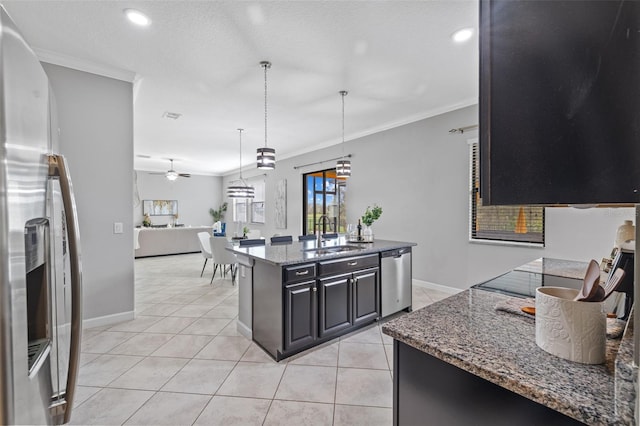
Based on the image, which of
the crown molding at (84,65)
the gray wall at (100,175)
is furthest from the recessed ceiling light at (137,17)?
the gray wall at (100,175)

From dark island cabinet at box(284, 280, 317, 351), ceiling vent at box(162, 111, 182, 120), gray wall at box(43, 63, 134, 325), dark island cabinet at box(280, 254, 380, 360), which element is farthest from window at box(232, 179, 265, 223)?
dark island cabinet at box(284, 280, 317, 351)

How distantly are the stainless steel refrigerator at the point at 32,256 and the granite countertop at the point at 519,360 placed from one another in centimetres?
93

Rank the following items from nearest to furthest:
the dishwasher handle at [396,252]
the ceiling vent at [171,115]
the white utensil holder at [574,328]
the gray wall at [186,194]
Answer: the white utensil holder at [574,328]
the dishwasher handle at [396,252]
the ceiling vent at [171,115]
the gray wall at [186,194]

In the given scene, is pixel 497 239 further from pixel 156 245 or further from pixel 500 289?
pixel 156 245

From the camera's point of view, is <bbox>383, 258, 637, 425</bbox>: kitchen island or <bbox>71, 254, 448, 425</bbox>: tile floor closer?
<bbox>383, 258, 637, 425</bbox>: kitchen island

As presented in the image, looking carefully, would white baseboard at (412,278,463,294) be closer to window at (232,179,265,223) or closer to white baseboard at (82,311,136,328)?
white baseboard at (82,311,136,328)

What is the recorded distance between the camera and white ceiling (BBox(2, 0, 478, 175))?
88.4 inches

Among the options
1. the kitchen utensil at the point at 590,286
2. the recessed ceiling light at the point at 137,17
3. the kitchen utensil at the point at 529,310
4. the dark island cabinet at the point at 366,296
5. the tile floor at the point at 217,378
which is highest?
the recessed ceiling light at the point at 137,17

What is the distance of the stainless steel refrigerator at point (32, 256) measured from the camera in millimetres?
506

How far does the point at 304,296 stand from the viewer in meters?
2.45

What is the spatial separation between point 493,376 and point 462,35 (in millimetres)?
2825

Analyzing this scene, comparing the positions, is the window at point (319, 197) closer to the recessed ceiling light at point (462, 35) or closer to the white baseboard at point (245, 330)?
the white baseboard at point (245, 330)

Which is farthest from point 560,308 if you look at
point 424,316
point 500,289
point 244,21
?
point 244,21

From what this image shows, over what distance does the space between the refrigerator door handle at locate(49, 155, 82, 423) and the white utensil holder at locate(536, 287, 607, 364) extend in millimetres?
1317
